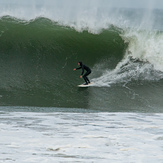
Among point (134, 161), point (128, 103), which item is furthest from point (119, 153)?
point (128, 103)

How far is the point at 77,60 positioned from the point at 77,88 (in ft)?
8.45

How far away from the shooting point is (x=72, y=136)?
6297 mm

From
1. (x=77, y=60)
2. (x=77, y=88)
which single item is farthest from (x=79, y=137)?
(x=77, y=60)

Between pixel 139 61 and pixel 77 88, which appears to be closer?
pixel 77 88

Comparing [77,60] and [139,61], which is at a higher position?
[139,61]

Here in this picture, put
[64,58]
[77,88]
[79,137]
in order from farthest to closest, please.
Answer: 1. [64,58]
2. [77,88]
3. [79,137]

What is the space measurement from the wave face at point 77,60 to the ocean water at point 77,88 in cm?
3

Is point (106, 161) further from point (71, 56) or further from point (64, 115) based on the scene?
point (71, 56)

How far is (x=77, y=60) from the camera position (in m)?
14.0

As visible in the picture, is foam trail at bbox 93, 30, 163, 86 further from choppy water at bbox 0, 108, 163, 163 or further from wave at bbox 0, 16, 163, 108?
choppy water at bbox 0, 108, 163, 163

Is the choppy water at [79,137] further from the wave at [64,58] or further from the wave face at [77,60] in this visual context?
the wave at [64,58]

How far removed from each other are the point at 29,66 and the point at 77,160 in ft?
28.0

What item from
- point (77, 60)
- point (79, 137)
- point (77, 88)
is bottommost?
point (79, 137)

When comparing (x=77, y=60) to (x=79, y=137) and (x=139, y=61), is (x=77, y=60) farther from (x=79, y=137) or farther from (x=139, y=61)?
(x=79, y=137)
